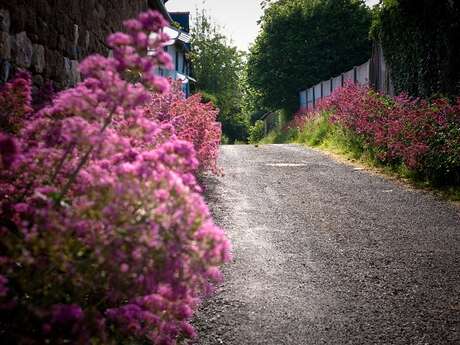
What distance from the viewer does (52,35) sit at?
4.95 m

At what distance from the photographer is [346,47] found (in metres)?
28.2

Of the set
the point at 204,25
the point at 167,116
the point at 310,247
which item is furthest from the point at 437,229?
the point at 204,25

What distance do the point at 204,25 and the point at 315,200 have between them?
125ft

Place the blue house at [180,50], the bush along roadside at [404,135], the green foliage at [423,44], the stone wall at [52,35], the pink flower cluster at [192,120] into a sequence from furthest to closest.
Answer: the blue house at [180,50]
the green foliage at [423,44]
the bush along roadside at [404,135]
the pink flower cluster at [192,120]
the stone wall at [52,35]

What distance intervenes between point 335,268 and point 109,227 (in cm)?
342

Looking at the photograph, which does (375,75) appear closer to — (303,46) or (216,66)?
(303,46)

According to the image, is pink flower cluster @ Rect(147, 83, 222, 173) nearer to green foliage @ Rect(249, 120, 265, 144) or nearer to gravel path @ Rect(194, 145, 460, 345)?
gravel path @ Rect(194, 145, 460, 345)

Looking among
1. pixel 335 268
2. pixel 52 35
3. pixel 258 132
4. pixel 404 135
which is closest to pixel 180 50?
pixel 258 132

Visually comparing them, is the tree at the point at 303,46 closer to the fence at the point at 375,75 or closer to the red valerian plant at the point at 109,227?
the fence at the point at 375,75

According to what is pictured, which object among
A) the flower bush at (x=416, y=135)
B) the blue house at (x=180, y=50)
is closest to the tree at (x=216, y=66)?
the blue house at (x=180, y=50)

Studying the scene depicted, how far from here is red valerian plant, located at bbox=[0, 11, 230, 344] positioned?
179 cm

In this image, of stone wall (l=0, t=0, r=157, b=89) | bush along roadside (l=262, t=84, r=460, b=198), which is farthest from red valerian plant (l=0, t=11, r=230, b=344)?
bush along roadside (l=262, t=84, r=460, b=198)

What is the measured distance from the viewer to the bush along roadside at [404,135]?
338 inches

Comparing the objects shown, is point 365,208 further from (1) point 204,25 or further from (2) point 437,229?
(1) point 204,25
